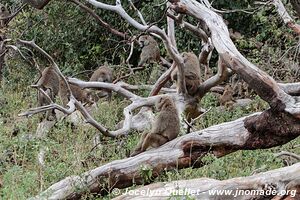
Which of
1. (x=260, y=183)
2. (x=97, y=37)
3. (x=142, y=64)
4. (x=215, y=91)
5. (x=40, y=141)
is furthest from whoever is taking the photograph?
(x=97, y=37)

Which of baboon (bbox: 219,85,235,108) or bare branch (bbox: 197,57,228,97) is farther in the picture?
baboon (bbox: 219,85,235,108)

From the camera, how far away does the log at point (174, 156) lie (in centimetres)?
611

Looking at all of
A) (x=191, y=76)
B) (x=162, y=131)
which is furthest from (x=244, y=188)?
(x=191, y=76)

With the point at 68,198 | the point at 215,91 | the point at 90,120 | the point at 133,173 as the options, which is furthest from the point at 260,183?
the point at 215,91

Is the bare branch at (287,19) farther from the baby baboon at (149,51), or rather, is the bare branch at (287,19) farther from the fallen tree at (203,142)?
the baby baboon at (149,51)

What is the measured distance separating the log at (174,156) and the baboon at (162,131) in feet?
1.18

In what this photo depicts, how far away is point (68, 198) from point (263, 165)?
219 centimetres

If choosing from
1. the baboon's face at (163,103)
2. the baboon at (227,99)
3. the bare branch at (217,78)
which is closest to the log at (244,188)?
the baboon's face at (163,103)

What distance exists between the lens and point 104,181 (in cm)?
631

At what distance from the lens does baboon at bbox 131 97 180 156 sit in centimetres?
680

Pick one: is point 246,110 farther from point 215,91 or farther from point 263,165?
point 263,165

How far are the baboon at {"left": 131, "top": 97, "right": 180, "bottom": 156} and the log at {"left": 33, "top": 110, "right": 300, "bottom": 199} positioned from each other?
0.36m

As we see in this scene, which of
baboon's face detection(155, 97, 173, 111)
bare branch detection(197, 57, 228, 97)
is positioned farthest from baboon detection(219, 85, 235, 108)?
baboon's face detection(155, 97, 173, 111)

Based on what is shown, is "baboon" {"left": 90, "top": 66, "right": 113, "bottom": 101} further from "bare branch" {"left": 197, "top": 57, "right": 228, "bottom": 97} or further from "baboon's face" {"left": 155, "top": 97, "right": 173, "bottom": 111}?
"baboon's face" {"left": 155, "top": 97, "right": 173, "bottom": 111}
